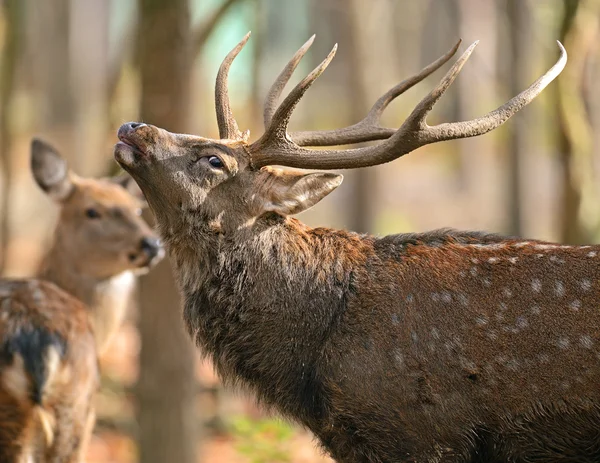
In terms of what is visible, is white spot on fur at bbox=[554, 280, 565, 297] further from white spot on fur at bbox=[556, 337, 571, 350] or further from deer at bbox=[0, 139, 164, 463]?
deer at bbox=[0, 139, 164, 463]

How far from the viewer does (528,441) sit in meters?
4.45

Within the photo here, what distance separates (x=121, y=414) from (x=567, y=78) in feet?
19.5

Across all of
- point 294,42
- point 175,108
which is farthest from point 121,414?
point 294,42

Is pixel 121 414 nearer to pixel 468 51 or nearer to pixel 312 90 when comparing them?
pixel 468 51

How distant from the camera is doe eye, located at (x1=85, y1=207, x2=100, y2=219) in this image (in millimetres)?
7473

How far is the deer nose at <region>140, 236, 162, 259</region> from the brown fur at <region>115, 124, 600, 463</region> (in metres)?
1.95

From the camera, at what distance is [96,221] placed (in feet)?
24.4

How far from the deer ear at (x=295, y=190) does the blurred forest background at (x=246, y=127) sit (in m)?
1.18

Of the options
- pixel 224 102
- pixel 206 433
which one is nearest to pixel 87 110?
pixel 206 433

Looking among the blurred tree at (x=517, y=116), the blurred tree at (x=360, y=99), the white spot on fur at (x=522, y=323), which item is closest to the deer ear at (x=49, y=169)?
the white spot on fur at (x=522, y=323)

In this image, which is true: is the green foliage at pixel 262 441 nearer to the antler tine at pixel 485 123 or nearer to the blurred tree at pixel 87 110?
the blurred tree at pixel 87 110

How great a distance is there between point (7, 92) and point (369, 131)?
7.46 m

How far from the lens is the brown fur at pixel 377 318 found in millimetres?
4445

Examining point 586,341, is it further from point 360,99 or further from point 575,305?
point 360,99
